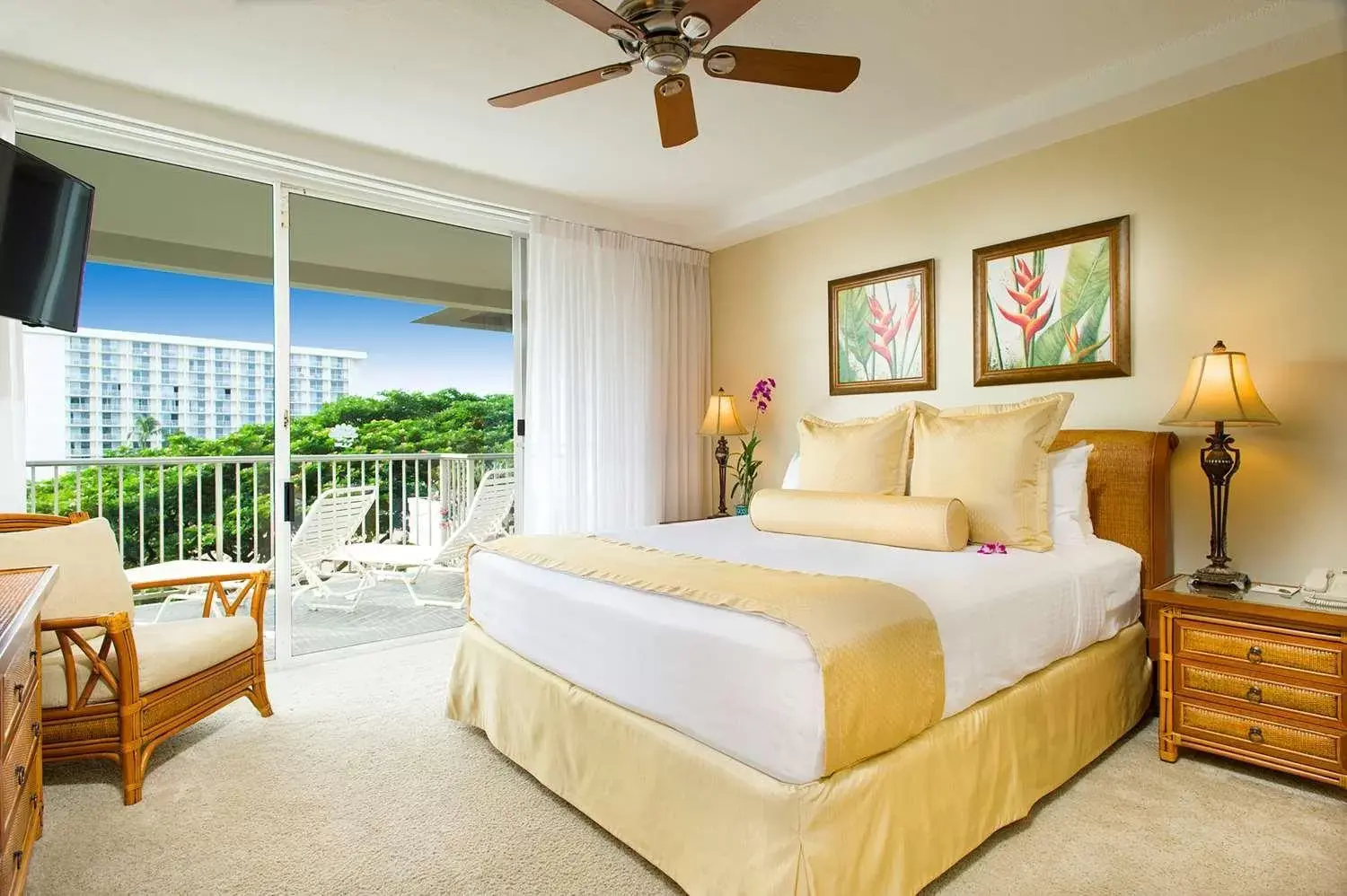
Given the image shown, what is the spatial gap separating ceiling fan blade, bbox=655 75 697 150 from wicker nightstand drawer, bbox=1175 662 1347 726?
2.47m

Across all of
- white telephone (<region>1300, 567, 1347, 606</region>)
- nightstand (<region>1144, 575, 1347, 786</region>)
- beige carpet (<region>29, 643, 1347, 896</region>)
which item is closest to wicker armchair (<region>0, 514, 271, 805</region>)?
beige carpet (<region>29, 643, 1347, 896</region>)

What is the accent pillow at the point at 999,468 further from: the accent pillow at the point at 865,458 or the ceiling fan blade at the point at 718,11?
the ceiling fan blade at the point at 718,11

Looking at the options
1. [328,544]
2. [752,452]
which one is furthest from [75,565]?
[752,452]

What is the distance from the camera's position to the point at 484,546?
2.65 metres

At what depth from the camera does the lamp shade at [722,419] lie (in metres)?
4.43

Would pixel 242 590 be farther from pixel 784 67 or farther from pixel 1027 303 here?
pixel 1027 303

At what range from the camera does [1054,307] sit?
3.20m

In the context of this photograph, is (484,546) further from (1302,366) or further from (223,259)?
(223,259)

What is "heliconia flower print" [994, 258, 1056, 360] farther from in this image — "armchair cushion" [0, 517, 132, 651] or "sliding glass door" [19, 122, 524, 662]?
"armchair cushion" [0, 517, 132, 651]

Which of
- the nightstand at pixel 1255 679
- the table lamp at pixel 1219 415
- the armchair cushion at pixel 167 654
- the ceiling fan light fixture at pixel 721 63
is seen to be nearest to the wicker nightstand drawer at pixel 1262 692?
the nightstand at pixel 1255 679

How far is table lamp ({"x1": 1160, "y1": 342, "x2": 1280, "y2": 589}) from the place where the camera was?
2.38 m

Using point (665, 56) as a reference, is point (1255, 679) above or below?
below

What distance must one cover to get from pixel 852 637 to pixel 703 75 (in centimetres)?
239

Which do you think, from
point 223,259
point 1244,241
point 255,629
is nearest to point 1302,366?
point 1244,241
